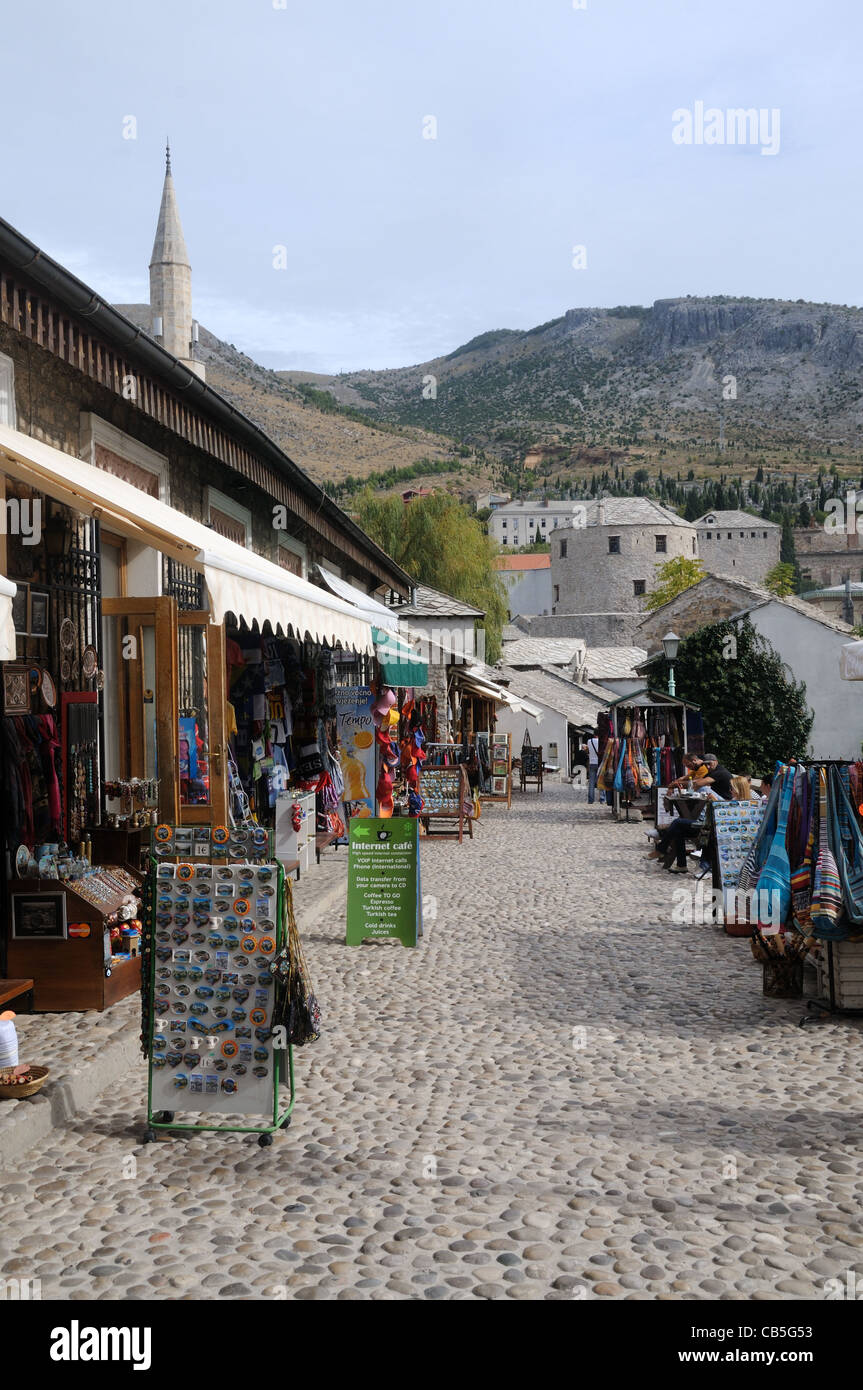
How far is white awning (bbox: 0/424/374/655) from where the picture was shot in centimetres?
620

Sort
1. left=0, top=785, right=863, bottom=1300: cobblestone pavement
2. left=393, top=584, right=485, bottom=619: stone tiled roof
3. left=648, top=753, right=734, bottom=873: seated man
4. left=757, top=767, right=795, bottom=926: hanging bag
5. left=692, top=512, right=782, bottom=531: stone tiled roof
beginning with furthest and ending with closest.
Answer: left=692, top=512, right=782, bottom=531: stone tiled roof, left=393, top=584, right=485, bottom=619: stone tiled roof, left=648, top=753, right=734, bottom=873: seated man, left=757, top=767, right=795, bottom=926: hanging bag, left=0, top=785, right=863, bottom=1300: cobblestone pavement

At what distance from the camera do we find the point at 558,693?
5119 cm

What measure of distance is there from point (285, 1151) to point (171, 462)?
661 centimetres

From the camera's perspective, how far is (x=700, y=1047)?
6.48 meters

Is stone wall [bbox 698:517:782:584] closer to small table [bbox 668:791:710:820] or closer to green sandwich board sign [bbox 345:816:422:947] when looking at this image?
small table [bbox 668:791:710:820]

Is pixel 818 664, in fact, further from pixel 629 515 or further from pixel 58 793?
pixel 629 515

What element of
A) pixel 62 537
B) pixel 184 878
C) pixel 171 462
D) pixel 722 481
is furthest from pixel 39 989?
pixel 722 481

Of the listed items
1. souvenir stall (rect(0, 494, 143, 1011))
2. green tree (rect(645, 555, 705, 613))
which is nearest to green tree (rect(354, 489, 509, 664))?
souvenir stall (rect(0, 494, 143, 1011))

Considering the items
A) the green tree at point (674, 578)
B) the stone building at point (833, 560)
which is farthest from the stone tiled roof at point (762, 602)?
the stone building at point (833, 560)

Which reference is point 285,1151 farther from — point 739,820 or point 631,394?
point 631,394

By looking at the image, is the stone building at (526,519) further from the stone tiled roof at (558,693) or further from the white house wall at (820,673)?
the white house wall at (820,673)

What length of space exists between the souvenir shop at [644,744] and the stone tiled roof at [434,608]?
4104 mm

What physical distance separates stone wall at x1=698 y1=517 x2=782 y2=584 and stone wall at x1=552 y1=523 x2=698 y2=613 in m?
13.7

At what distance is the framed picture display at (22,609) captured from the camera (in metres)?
6.88
